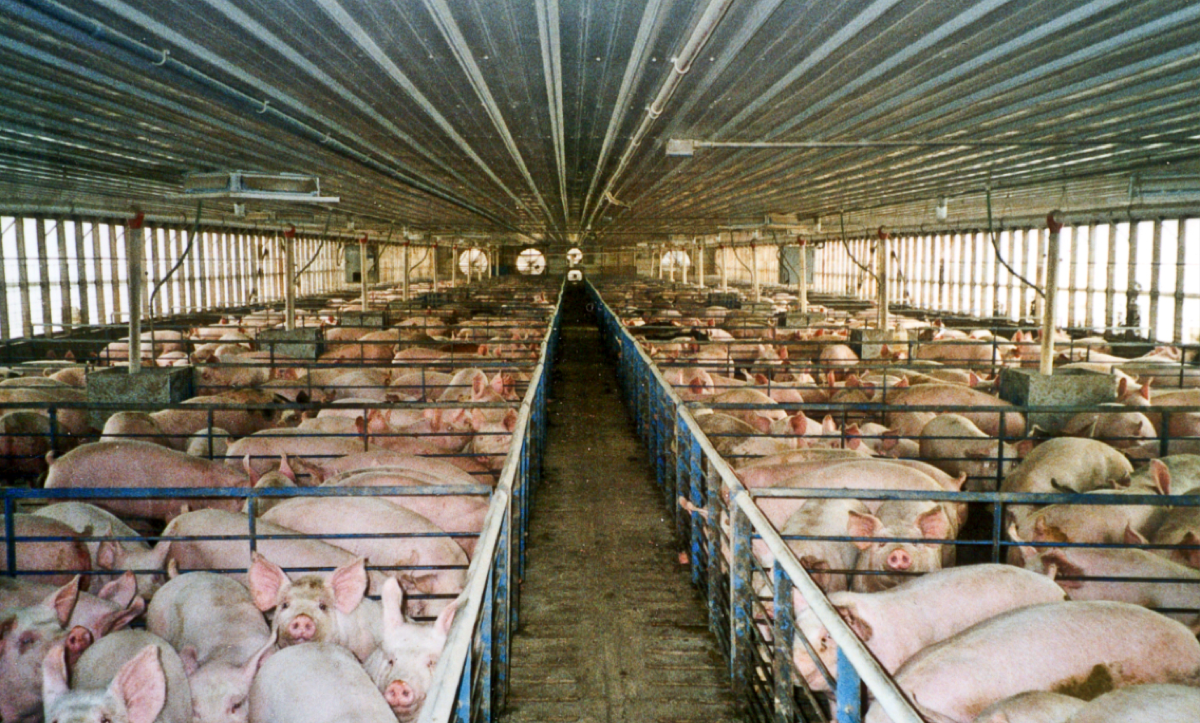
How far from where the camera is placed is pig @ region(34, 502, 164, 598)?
4297mm

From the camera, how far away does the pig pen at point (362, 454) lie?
3209 mm

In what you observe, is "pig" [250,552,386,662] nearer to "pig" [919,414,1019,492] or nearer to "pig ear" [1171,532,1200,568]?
"pig ear" [1171,532,1200,568]

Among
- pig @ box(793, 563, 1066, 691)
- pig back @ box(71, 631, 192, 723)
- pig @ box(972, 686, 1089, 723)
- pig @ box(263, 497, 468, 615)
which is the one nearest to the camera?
pig @ box(972, 686, 1089, 723)

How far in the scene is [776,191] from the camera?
10.8 metres

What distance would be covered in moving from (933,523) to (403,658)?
251cm

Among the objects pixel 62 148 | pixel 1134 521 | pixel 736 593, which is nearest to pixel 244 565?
pixel 736 593

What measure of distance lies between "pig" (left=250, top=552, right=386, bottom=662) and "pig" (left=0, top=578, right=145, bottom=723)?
0.66 meters

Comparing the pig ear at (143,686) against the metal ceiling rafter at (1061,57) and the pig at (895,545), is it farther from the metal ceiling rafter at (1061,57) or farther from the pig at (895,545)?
the metal ceiling rafter at (1061,57)

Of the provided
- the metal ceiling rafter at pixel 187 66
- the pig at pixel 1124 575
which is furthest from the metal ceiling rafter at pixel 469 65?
the pig at pixel 1124 575

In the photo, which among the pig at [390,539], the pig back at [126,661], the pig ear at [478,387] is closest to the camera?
the pig back at [126,661]

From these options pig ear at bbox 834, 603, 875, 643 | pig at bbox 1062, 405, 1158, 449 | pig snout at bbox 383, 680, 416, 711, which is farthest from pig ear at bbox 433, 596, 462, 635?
pig at bbox 1062, 405, 1158, 449

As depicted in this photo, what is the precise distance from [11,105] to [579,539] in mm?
4262

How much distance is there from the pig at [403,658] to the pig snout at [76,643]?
1130 mm

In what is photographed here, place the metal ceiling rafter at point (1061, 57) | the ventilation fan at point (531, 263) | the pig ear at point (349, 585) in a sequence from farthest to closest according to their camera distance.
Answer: the ventilation fan at point (531, 263), the pig ear at point (349, 585), the metal ceiling rafter at point (1061, 57)
